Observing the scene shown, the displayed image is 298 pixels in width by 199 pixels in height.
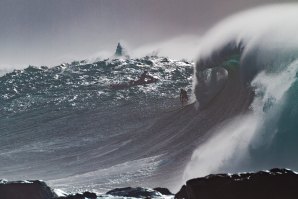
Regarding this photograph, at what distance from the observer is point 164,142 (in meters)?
41.9

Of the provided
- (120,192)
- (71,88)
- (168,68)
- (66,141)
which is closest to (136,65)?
(168,68)

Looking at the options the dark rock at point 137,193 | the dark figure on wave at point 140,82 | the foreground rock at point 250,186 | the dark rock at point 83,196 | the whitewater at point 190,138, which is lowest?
the foreground rock at point 250,186

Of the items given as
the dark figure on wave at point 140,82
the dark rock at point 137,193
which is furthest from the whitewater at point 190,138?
the dark figure on wave at point 140,82

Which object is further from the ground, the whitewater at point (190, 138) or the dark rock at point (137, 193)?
the whitewater at point (190, 138)

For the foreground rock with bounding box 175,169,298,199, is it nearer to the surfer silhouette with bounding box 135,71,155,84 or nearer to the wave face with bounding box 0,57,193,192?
the wave face with bounding box 0,57,193,192

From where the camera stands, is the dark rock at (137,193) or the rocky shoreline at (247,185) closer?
the rocky shoreline at (247,185)

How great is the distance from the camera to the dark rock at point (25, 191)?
14164 mm

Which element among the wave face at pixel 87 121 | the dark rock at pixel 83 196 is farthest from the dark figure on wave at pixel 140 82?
the dark rock at pixel 83 196

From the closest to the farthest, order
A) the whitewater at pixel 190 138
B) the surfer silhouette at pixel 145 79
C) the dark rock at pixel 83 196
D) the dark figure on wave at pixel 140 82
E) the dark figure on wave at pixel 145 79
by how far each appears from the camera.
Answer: the dark rock at pixel 83 196, the whitewater at pixel 190 138, the dark figure on wave at pixel 140 82, the dark figure on wave at pixel 145 79, the surfer silhouette at pixel 145 79

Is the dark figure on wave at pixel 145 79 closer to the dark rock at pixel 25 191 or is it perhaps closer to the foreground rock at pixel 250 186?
the dark rock at pixel 25 191

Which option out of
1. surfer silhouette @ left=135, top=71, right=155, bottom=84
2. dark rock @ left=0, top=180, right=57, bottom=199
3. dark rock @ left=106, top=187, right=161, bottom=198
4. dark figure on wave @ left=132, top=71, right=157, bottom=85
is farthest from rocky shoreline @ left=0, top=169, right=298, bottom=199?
surfer silhouette @ left=135, top=71, right=155, bottom=84

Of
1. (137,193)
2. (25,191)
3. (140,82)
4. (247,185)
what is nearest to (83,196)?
(137,193)

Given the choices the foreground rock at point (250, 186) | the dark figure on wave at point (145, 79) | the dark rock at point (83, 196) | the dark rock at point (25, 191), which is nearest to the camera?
the foreground rock at point (250, 186)

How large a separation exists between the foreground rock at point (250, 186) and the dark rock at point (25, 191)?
5.56 metres
